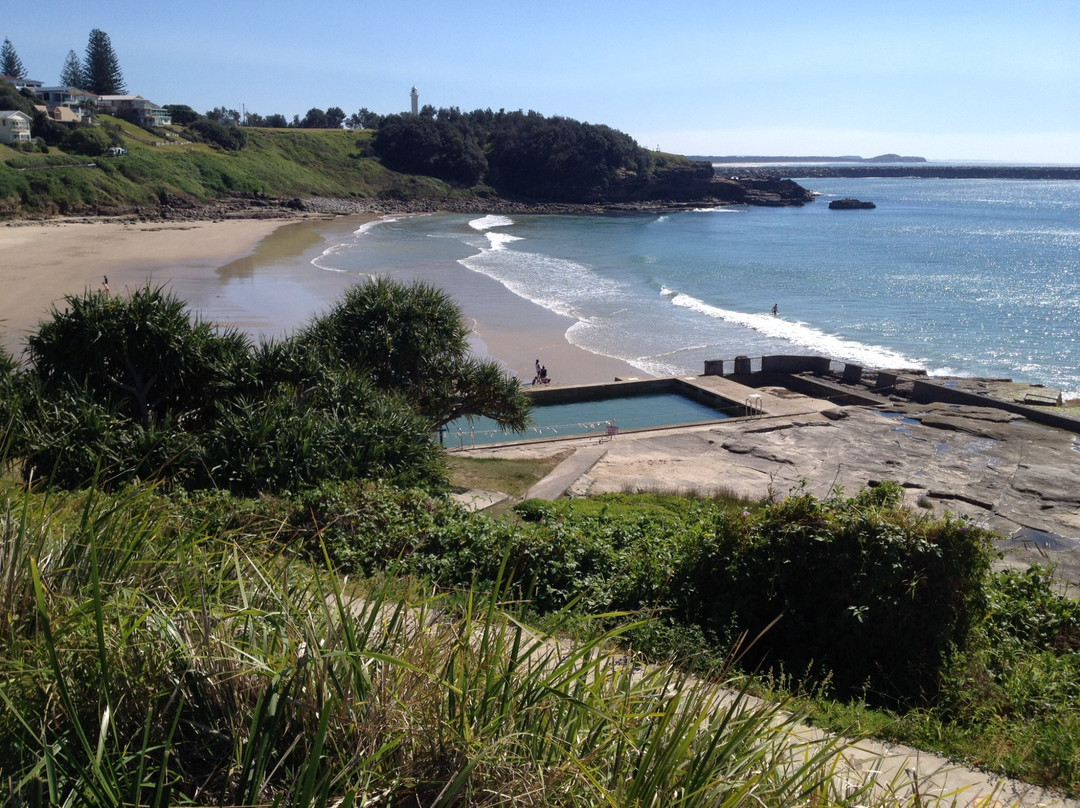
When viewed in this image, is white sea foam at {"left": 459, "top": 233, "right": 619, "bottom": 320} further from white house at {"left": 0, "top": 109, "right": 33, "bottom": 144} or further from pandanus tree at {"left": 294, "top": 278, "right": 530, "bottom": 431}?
white house at {"left": 0, "top": 109, "right": 33, "bottom": 144}

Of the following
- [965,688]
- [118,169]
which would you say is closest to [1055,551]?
[965,688]

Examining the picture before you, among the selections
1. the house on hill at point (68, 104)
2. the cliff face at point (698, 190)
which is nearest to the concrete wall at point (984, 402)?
the house on hill at point (68, 104)

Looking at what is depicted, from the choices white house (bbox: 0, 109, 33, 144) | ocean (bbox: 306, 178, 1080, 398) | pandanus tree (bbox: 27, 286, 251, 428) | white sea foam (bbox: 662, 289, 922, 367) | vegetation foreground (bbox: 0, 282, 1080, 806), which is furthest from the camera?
white house (bbox: 0, 109, 33, 144)

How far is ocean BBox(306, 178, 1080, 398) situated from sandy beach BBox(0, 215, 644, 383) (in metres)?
2.04

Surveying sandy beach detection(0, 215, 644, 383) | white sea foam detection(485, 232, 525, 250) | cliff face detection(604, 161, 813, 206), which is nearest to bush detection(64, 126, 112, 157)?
sandy beach detection(0, 215, 644, 383)

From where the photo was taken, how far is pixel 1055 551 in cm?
1494

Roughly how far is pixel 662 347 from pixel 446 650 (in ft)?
112

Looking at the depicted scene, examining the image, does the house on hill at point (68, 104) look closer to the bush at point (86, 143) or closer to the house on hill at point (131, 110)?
the house on hill at point (131, 110)

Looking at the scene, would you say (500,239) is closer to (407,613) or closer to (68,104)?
(68,104)

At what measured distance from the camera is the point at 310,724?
3018 mm

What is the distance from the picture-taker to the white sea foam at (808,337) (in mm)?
38281

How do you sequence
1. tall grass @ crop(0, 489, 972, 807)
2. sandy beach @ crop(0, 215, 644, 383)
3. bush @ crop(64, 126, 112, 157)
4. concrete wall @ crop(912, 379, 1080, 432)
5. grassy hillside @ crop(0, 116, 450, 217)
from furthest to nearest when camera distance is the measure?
bush @ crop(64, 126, 112, 157)
grassy hillside @ crop(0, 116, 450, 217)
sandy beach @ crop(0, 215, 644, 383)
concrete wall @ crop(912, 379, 1080, 432)
tall grass @ crop(0, 489, 972, 807)

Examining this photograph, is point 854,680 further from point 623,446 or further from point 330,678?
point 623,446

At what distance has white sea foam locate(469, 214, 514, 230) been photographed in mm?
87500
